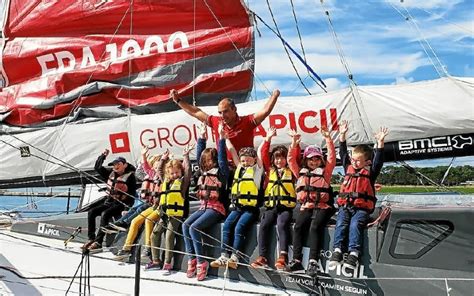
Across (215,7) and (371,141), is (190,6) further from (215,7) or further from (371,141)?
(371,141)

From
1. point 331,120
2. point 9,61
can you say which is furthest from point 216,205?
point 9,61

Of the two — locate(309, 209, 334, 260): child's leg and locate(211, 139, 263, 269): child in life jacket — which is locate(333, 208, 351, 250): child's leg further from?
locate(211, 139, 263, 269): child in life jacket

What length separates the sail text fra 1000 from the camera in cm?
764

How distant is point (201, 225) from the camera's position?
539 cm

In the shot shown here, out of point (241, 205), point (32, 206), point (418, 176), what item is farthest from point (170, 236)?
point (32, 206)

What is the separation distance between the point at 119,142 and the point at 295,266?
3.09 meters

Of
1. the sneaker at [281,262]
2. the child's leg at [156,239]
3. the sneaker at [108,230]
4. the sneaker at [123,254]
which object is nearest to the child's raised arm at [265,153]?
the sneaker at [281,262]

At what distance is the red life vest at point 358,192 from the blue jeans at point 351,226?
6 centimetres

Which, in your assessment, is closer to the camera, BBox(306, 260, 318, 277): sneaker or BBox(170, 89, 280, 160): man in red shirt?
BBox(306, 260, 318, 277): sneaker

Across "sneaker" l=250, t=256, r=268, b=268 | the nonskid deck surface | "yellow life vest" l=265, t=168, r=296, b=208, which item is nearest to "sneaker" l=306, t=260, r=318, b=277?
the nonskid deck surface

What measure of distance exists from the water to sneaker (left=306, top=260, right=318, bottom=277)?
3.83 metres

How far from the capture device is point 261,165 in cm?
547

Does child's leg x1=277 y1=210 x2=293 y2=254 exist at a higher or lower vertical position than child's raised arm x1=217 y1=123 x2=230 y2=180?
lower

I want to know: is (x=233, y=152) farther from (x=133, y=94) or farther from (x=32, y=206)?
(x=32, y=206)
